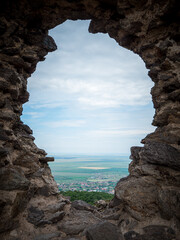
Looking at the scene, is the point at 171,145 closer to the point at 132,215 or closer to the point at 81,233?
the point at 132,215

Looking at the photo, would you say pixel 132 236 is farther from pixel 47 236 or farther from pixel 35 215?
pixel 35 215

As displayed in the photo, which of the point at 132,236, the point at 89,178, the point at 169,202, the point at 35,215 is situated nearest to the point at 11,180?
the point at 35,215

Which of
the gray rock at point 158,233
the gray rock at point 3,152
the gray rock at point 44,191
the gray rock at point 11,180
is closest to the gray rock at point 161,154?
the gray rock at point 158,233

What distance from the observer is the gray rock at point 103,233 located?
3191mm

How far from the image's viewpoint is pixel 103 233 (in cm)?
326

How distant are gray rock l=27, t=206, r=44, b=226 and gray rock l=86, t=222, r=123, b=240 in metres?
1.30

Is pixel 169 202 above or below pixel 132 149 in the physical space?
below

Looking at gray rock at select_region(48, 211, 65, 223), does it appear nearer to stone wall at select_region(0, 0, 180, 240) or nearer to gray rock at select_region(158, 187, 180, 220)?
stone wall at select_region(0, 0, 180, 240)

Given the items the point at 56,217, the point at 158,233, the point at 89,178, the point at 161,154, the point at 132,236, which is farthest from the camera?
the point at 89,178

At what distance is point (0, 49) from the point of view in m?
4.71

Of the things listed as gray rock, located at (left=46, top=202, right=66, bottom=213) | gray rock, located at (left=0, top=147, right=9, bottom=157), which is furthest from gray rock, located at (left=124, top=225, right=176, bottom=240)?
gray rock, located at (left=0, top=147, right=9, bottom=157)

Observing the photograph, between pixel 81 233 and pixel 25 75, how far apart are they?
207 inches

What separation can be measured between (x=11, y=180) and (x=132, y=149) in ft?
11.8

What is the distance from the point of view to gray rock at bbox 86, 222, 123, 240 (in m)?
3.19
